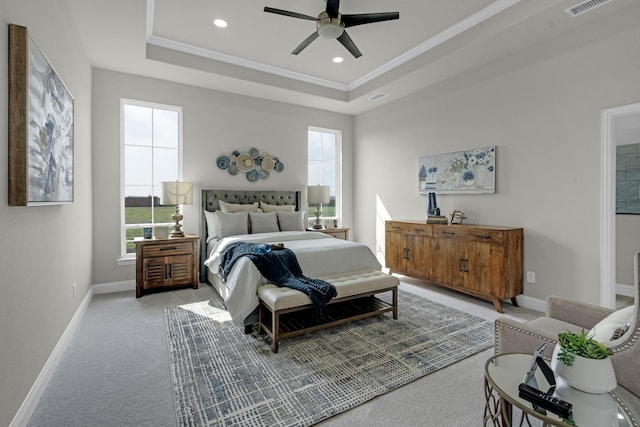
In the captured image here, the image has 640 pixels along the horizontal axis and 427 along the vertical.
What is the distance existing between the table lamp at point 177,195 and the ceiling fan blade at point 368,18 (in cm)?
290

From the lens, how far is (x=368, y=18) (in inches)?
113

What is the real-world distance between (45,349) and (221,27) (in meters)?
3.53

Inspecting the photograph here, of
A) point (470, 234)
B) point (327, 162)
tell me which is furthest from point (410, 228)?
point (327, 162)

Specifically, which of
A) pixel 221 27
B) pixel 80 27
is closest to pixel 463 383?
pixel 221 27

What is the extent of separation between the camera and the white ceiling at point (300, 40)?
10.3 ft

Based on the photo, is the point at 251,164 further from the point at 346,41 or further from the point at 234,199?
the point at 346,41

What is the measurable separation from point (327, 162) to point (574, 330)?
16.3ft

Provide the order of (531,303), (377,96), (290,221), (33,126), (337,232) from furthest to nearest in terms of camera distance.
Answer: (337,232), (377,96), (290,221), (531,303), (33,126)

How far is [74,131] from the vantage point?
3039mm

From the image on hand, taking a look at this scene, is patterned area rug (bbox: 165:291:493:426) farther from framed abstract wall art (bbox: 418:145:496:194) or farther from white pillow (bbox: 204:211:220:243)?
framed abstract wall art (bbox: 418:145:496:194)

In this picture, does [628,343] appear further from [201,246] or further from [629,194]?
[201,246]

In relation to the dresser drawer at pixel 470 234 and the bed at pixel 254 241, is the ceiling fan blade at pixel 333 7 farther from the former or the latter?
the dresser drawer at pixel 470 234

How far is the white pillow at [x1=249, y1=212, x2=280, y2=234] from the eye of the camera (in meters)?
4.64

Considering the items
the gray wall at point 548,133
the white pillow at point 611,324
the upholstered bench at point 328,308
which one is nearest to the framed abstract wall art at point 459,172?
the gray wall at point 548,133
